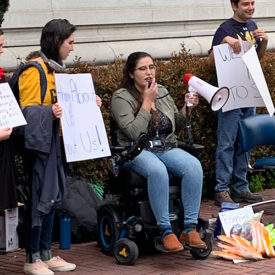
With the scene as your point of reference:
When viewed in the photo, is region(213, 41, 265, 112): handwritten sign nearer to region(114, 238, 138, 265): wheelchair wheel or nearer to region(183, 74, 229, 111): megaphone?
region(183, 74, 229, 111): megaphone

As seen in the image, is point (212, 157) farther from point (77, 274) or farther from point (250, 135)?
point (77, 274)

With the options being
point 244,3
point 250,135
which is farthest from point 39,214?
point 244,3

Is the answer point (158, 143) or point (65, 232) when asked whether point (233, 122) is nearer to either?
point (158, 143)

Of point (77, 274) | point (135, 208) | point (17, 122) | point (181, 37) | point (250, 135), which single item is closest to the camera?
point (17, 122)

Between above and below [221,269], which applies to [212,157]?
above

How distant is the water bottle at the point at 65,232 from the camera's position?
7994mm

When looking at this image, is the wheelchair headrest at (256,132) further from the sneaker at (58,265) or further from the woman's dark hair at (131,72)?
the sneaker at (58,265)

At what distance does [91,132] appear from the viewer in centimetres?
731

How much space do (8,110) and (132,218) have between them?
151 centimetres

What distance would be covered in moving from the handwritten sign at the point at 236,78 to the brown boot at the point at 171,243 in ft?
7.31

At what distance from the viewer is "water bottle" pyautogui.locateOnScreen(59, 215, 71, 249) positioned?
7.99 meters

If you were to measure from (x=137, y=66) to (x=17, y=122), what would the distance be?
4.81ft

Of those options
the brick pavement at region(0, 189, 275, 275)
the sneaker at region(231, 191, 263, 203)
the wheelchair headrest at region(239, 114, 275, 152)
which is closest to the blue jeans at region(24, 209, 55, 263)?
the brick pavement at region(0, 189, 275, 275)

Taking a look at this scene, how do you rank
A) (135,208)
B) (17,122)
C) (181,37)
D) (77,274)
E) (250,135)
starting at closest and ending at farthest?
(17,122) → (77,274) → (135,208) → (250,135) → (181,37)
